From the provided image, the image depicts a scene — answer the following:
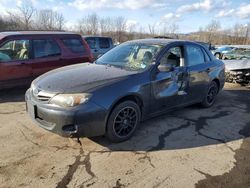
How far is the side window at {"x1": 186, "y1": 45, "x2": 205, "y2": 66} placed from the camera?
581 cm

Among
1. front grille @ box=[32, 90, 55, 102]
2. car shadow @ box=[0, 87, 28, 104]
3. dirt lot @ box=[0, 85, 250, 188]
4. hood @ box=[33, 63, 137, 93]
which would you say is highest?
hood @ box=[33, 63, 137, 93]

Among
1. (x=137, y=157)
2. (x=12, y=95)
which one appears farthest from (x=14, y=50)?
(x=137, y=157)

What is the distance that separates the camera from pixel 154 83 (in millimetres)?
4789

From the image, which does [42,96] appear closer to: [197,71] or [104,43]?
[197,71]

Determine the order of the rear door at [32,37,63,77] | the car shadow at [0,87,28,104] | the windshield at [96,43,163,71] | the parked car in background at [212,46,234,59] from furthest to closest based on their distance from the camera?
the parked car in background at [212,46,234,59] → the rear door at [32,37,63,77] → the car shadow at [0,87,28,104] → the windshield at [96,43,163,71]

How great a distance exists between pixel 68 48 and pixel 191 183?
18.5 feet

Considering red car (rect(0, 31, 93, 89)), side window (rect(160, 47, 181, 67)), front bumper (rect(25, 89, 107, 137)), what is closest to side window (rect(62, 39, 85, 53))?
red car (rect(0, 31, 93, 89))

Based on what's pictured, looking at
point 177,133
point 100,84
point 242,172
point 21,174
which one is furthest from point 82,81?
point 242,172

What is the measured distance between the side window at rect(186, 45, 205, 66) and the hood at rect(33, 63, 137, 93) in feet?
5.70

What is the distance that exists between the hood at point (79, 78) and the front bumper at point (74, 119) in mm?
269

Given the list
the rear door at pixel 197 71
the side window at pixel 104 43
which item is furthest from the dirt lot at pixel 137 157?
the side window at pixel 104 43

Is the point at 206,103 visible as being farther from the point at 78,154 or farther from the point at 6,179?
the point at 6,179

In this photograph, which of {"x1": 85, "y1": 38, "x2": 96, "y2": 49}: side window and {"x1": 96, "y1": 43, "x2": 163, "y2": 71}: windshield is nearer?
{"x1": 96, "y1": 43, "x2": 163, "y2": 71}: windshield

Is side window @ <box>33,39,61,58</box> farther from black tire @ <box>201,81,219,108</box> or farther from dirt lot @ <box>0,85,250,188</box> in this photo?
black tire @ <box>201,81,219,108</box>
